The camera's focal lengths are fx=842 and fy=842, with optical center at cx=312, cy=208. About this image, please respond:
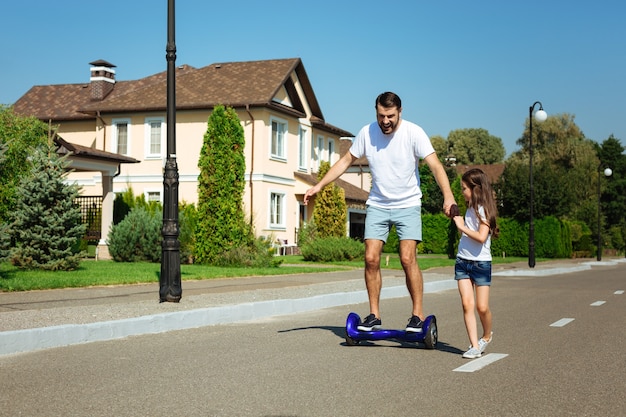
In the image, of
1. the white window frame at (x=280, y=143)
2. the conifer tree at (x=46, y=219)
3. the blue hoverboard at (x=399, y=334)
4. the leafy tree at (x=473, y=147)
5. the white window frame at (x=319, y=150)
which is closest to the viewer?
the blue hoverboard at (x=399, y=334)

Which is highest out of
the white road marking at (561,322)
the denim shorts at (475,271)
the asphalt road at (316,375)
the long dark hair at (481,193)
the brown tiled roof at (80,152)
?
the brown tiled roof at (80,152)

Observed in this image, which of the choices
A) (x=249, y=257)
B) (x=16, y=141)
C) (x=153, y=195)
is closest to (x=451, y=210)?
(x=249, y=257)

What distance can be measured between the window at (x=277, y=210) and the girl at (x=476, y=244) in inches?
1209

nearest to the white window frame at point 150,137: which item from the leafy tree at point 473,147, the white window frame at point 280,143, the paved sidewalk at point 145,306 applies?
the white window frame at point 280,143

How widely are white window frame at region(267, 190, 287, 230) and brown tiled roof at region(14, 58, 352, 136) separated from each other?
12.8 ft

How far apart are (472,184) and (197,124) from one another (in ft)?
106

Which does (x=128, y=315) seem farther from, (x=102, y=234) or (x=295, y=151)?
(x=295, y=151)

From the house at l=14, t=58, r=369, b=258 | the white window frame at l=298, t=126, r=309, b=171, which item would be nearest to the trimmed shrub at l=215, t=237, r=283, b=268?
the house at l=14, t=58, r=369, b=258

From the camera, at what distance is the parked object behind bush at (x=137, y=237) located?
23.9 meters

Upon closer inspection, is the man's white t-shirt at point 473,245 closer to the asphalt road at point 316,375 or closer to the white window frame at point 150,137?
the asphalt road at point 316,375

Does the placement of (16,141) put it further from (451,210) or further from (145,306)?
(451,210)

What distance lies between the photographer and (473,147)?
364ft

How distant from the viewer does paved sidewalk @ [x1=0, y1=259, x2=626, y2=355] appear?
29.1 ft

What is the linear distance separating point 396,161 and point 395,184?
0.77 feet
